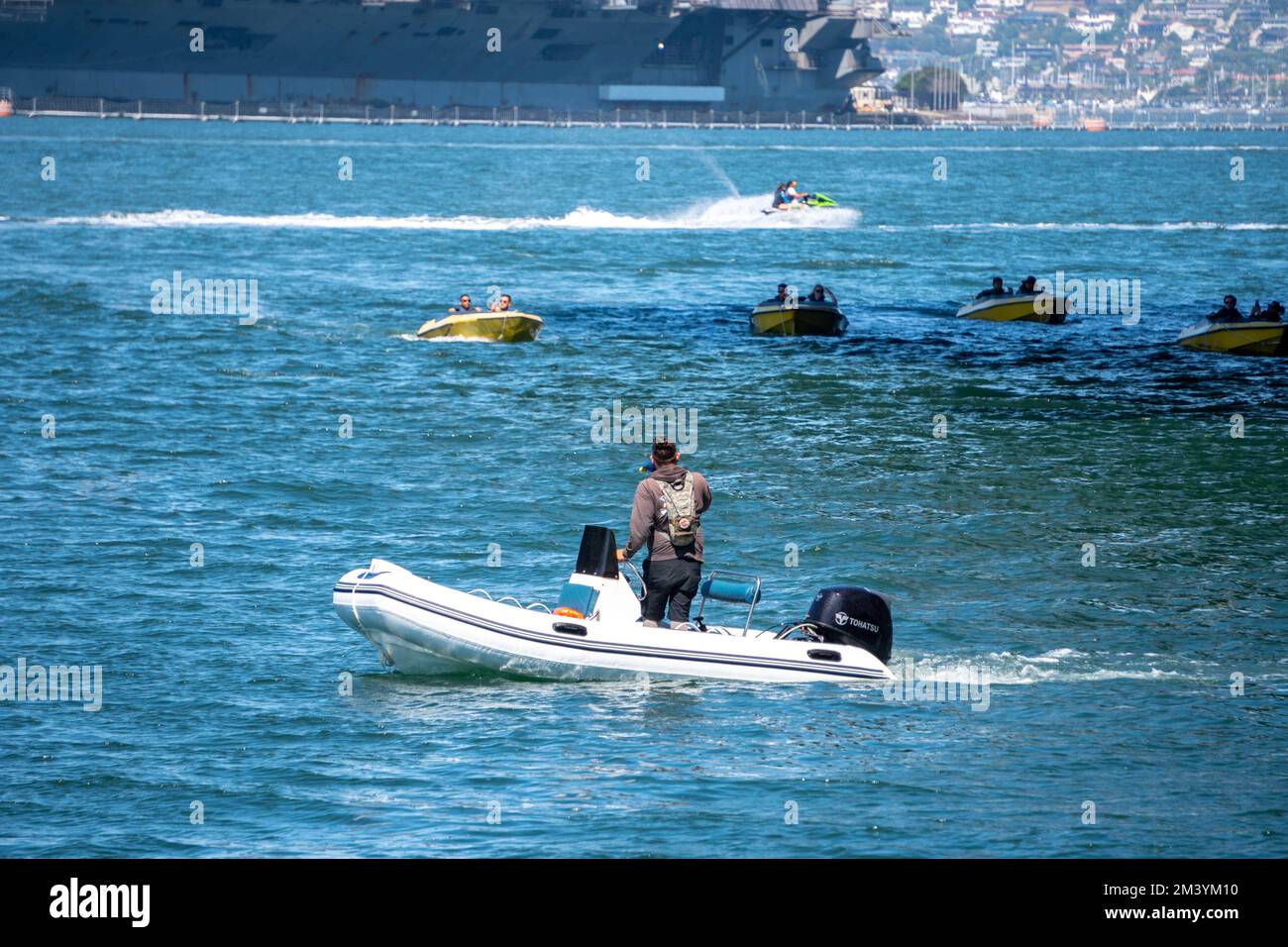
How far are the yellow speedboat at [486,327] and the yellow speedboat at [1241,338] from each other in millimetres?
16536

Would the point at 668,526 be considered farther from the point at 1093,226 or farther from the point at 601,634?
the point at 1093,226

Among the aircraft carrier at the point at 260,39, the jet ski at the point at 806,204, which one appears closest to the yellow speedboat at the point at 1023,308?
the jet ski at the point at 806,204

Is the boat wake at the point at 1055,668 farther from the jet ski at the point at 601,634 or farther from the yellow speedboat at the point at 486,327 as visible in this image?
the yellow speedboat at the point at 486,327

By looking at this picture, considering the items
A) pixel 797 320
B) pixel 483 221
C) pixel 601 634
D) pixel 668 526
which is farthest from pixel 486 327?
pixel 483 221

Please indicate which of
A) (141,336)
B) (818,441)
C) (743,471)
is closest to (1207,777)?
(743,471)

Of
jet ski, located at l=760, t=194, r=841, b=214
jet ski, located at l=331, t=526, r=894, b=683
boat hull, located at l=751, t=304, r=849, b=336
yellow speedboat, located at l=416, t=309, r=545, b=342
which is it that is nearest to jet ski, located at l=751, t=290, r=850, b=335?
boat hull, located at l=751, t=304, r=849, b=336

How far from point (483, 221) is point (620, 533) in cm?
6135

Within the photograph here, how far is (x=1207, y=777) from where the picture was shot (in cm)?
1538

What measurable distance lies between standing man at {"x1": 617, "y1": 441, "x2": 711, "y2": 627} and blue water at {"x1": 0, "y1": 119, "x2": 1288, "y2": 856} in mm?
1213

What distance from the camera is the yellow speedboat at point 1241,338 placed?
40.9m

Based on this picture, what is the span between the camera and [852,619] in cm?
1755

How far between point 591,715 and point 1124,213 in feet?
282

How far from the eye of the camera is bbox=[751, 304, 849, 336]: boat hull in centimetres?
4378
